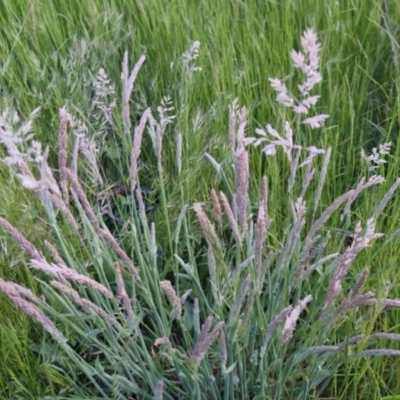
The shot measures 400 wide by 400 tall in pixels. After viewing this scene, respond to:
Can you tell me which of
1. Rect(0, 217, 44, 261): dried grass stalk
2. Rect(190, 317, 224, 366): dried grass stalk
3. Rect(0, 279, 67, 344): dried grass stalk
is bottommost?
Rect(190, 317, 224, 366): dried grass stalk

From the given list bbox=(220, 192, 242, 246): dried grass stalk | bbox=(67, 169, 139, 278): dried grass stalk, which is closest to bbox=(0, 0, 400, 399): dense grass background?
bbox=(67, 169, 139, 278): dried grass stalk

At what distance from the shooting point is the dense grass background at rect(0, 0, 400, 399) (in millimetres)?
1255

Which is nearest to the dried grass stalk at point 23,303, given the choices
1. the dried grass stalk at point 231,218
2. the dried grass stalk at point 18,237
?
the dried grass stalk at point 18,237

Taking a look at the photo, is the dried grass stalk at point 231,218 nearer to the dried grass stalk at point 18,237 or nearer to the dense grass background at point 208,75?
the dried grass stalk at point 18,237

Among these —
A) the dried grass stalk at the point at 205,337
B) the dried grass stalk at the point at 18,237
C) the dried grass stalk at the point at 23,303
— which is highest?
the dried grass stalk at the point at 18,237

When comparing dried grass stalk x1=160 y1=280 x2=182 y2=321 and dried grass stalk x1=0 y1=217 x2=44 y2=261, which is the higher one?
dried grass stalk x1=0 y1=217 x2=44 y2=261

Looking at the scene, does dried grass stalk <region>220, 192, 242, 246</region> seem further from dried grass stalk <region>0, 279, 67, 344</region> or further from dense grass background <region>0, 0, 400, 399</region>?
dense grass background <region>0, 0, 400, 399</region>

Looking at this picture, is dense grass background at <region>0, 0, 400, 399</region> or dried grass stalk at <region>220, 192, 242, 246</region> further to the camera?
dense grass background at <region>0, 0, 400, 399</region>

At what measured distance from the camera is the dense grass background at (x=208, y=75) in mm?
1255

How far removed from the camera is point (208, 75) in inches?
60.4

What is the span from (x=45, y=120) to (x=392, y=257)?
861mm

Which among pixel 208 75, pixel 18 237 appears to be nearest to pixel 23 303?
pixel 18 237

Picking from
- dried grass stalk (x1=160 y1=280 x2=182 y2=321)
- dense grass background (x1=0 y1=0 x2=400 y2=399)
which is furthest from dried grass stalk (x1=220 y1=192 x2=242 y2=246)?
dense grass background (x1=0 y1=0 x2=400 y2=399)

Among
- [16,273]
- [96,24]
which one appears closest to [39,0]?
[96,24]
